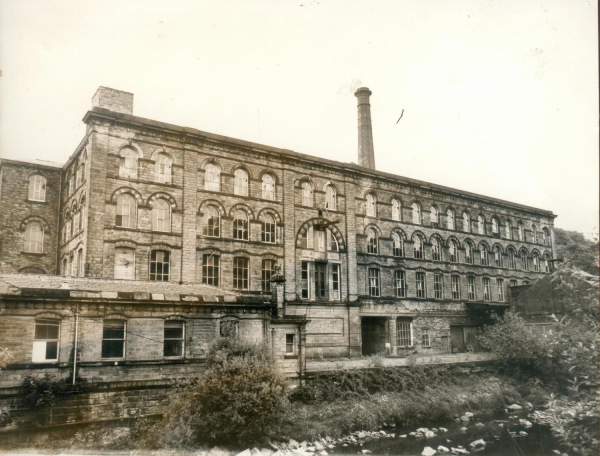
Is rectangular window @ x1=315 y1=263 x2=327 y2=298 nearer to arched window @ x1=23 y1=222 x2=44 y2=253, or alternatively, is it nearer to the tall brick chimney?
the tall brick chimney

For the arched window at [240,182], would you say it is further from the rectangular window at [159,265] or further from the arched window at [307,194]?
the rectangular window at [159,265]

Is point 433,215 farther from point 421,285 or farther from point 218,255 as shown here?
point 218,255

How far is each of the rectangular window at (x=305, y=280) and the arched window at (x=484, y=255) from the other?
15.2 meters

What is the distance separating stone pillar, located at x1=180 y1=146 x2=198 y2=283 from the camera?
73.4 feet

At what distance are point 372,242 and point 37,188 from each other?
62.7ft

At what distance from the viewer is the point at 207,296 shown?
17031 mm

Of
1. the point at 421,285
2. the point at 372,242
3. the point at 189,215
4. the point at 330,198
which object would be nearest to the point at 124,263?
the point at 189,215

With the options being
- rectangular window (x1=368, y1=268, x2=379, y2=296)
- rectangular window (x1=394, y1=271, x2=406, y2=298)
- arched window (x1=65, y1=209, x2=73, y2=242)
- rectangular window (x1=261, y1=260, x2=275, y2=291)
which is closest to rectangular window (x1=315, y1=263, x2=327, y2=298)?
rectangular window (x1=261, y1=260, x2=275, y2=291)

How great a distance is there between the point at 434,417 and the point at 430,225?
15.3 metres

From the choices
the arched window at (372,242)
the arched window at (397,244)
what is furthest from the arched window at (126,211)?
the arched window at (397,244)

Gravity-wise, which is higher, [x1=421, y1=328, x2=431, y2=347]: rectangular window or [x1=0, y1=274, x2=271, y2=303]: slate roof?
[x1=0, y1=274, x2=271, y2=303]: slate roof

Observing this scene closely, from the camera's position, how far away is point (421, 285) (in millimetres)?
30984

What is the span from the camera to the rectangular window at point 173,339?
1591 centimetres

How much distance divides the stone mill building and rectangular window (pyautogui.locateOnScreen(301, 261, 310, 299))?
0.08m
